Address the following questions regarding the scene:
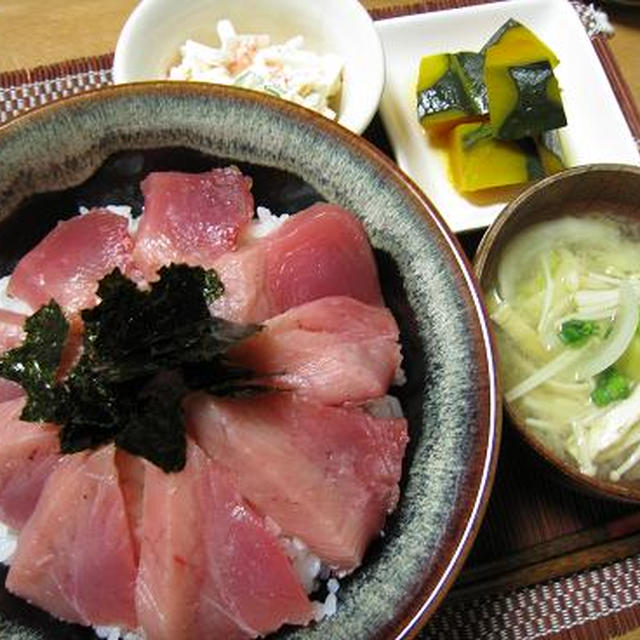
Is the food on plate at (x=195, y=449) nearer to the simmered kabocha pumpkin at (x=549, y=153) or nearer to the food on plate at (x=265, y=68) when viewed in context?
the food on plate at (x=265, y=68)

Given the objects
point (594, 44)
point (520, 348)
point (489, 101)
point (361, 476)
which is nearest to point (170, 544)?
point (361, 476)

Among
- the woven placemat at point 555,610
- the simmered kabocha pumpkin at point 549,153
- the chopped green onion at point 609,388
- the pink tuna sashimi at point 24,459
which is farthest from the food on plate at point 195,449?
the simmered kabocha pumpkin at point 549,153

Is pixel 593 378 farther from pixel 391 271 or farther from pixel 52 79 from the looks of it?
pixel 52 79

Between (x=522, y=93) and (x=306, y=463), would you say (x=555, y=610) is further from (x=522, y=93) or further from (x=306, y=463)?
(x=522, y=93)

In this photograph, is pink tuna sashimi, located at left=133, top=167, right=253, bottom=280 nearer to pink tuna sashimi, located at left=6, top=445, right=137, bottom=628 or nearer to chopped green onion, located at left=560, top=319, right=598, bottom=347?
pink tuna sashimi, located at left=6, top=445, right=137, bottom=628

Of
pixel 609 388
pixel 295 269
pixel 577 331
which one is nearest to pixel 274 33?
pixel 295 269

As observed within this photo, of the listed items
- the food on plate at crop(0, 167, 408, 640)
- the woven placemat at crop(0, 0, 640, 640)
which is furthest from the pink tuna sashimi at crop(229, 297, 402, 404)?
the woven placemat at crop(0, 0, 640, 640)
